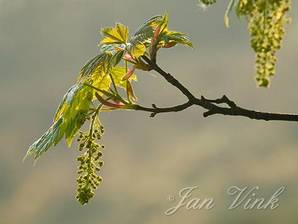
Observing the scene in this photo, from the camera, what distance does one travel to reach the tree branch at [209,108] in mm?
1633

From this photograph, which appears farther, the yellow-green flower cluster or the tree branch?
the tree branch

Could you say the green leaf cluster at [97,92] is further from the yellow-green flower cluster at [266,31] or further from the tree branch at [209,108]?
the yellow-green flower cluster at [266,31]

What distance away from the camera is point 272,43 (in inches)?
44.4

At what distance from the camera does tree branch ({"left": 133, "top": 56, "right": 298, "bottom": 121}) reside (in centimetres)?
163

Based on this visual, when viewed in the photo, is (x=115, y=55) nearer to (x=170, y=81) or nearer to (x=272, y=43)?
(x=170, y=81)

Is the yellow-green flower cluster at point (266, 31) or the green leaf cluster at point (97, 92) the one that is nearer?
the yellow-green flower cluster at point (266, 31)

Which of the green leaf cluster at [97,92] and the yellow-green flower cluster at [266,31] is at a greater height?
the green leaf cluster at [97,92]

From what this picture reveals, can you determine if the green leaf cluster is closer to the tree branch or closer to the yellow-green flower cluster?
the tree branch

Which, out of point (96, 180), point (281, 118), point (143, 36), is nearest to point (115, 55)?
point (143, 36)

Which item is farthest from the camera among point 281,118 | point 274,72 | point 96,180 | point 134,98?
point 134,98

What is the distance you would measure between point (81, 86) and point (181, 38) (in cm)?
41

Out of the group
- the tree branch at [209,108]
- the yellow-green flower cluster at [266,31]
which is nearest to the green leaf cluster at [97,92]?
the tree branch at [209,108]

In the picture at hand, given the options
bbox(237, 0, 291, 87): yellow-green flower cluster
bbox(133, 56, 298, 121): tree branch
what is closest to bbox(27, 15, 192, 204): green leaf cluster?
bbox(133, 56, 298, 121): tree branch

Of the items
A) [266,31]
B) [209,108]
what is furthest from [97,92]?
[266,31]
